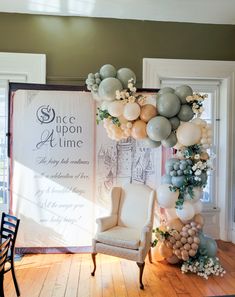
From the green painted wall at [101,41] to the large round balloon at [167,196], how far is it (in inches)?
64.7

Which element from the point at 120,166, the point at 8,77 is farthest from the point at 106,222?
the point at 8,77

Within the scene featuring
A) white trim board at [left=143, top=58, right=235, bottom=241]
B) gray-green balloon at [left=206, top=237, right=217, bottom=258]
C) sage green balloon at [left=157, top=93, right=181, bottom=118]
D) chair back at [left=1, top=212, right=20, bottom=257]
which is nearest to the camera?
chair back at [left=1, top=212, right=20, bottom=257]

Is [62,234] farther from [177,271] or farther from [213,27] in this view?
[213,27]

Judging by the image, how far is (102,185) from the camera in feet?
11.2

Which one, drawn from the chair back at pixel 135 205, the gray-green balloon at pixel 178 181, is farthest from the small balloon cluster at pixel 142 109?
the chair back at pixel 135 205

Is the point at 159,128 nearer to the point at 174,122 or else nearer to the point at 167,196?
the point at 174,122

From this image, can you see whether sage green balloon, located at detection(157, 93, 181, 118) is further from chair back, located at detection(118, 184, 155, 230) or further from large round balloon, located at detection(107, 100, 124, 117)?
chair back, located at detection(118, 184, 155, 230)

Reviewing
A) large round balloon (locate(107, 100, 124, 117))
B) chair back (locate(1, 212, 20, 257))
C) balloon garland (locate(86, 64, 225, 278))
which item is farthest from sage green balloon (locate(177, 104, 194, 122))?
chair back (locate(1, 212, 20, 257))

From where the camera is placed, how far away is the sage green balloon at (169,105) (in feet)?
8.79

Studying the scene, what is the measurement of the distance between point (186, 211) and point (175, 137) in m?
0.79

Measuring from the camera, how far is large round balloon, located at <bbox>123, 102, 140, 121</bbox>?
8.95 ft

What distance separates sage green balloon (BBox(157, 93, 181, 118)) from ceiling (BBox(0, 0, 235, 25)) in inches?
50.8

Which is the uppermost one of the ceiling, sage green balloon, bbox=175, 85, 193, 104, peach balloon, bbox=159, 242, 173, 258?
the ceiling

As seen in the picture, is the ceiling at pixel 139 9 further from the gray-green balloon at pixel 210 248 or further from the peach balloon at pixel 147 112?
the gray-green balloon at pixel 210 248
